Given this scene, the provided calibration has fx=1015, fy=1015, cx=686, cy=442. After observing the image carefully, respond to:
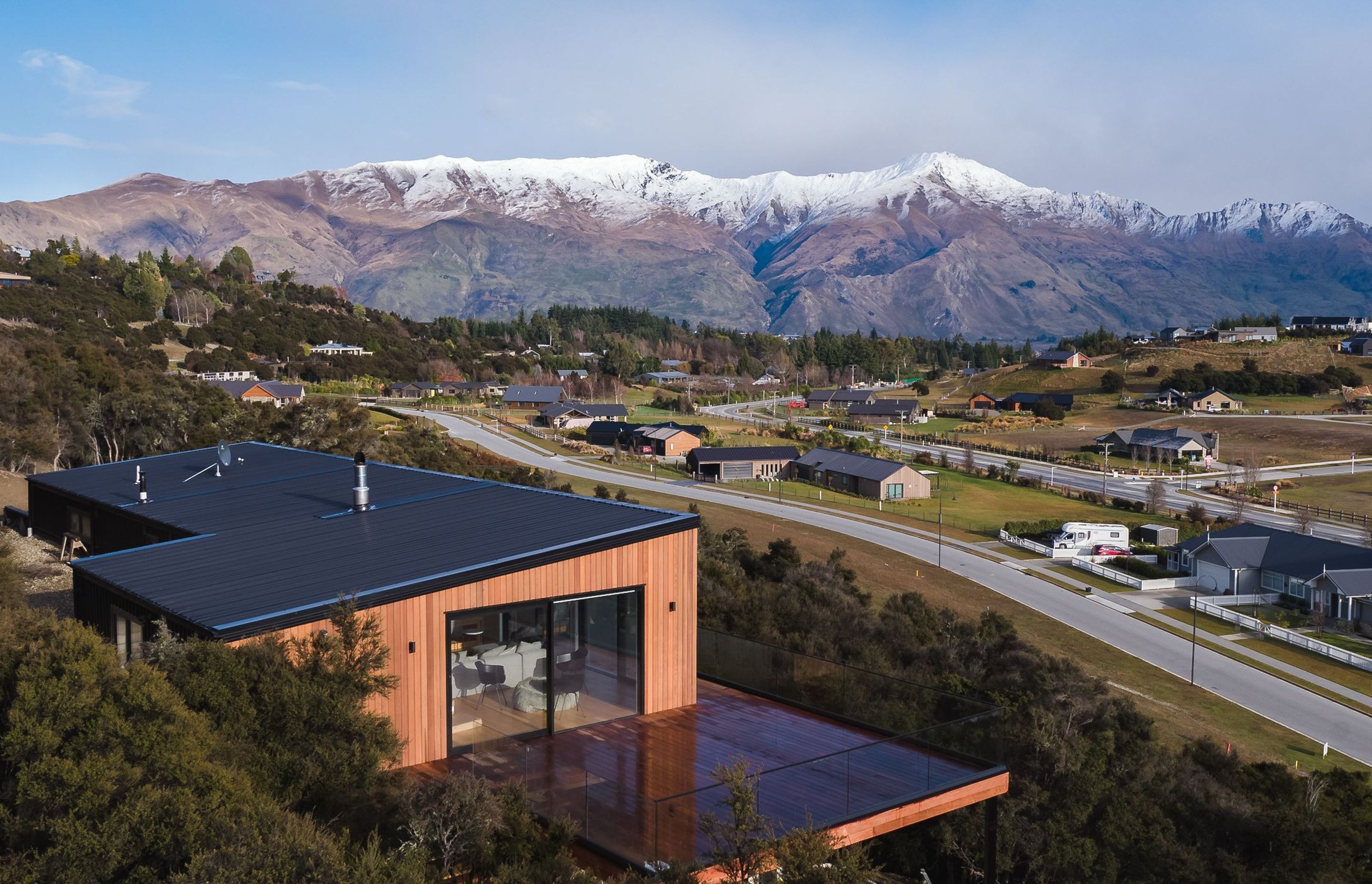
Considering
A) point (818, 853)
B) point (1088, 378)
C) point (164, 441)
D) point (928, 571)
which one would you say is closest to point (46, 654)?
point (818, 853)

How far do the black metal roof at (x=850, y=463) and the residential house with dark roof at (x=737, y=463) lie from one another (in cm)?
159

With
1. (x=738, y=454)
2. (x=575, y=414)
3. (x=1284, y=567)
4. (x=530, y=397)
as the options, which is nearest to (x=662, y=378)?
(x=530, y=397)

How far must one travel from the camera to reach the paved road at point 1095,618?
26.1 m

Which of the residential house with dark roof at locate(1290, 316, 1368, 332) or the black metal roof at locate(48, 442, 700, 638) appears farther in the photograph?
the residential house with dark roof at locate(1290, 316, 1368, 332)

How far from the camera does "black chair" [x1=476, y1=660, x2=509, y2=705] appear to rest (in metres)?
12.0

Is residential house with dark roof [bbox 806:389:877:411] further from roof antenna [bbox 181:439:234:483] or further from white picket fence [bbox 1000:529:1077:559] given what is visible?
roof antenna [bbox 181:439:234:483]

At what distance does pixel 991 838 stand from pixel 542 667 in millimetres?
5737

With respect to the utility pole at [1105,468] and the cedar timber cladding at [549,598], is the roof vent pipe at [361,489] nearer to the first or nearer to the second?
the cedar timber cladding at [549,598]

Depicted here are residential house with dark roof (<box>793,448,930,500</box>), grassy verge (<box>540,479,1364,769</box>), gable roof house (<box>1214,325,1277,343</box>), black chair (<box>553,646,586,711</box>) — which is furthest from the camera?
gable roof house (<box>1214,325,1277,343</box>)

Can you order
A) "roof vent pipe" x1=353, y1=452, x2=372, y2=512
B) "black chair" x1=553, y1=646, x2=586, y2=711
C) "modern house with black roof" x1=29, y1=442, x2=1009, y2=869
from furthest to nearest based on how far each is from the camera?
"roof vent pipe" x1=353, y1=452, x2=372, y2=512 < "black chair" x1=553, y1=646, x2=586, y2=711 < "modern house with black roof" x1=29, y1=442, x2=1009, y2=869

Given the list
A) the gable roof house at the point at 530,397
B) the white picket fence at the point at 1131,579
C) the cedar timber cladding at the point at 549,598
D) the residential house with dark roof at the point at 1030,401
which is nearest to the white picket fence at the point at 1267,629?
the white picket fence at the point at 1131,579

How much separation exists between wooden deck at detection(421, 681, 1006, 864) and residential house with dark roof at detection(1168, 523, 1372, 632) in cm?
3227

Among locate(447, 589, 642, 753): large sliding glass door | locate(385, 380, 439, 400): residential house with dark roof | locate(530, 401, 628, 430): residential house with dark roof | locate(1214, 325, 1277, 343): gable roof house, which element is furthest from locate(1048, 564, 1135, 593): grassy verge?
locate(1214, 325, 1277, 343): gable roof house

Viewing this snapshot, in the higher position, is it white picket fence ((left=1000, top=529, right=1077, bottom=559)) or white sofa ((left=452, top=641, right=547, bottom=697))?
white sofa ((left=452, top=641, right=547, bottom=697))
